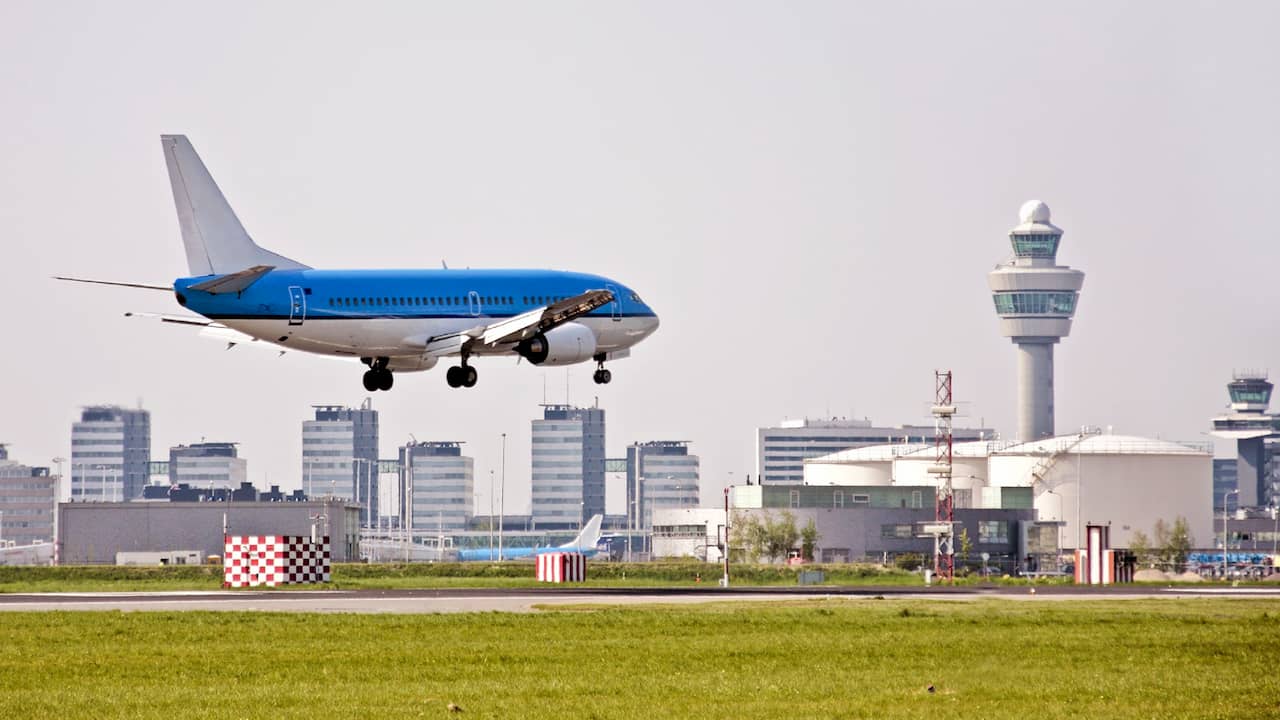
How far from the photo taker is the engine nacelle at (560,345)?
89.2 metres

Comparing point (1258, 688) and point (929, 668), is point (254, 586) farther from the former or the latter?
point (1258, 688)

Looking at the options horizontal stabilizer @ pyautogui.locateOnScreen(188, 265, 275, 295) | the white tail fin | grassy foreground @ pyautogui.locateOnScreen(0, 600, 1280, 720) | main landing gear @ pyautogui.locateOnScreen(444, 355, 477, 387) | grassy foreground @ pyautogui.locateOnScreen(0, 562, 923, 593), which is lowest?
grassy foreground @ pyautogui.locateOnScreen(0, 562, 923, 593)

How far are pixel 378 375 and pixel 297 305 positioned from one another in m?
9.36

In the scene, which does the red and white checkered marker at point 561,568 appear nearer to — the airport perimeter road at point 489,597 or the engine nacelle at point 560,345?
the engine nacelle at point 560,345

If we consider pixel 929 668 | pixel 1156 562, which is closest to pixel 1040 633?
pixel 929 668

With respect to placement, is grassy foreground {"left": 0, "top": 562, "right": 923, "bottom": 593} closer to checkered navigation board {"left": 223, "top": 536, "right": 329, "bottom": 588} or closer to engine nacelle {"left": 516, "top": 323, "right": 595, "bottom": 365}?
checkered navigation board {"left": 223, "top": 536, "right": 329, "bottom": 588}

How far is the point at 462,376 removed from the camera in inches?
3610

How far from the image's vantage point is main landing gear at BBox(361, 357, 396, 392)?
91.4 meters

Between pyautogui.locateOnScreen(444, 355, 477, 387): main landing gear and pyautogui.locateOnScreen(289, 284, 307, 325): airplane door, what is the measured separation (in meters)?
9.75

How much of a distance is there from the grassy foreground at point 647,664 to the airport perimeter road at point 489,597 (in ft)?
20.3

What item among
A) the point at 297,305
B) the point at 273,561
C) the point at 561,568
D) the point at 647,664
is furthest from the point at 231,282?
the point at 647,664

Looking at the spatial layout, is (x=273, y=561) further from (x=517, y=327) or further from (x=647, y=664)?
(x=647, y=664)

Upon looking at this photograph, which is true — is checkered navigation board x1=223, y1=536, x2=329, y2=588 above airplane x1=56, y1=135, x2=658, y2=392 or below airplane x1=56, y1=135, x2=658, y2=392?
below

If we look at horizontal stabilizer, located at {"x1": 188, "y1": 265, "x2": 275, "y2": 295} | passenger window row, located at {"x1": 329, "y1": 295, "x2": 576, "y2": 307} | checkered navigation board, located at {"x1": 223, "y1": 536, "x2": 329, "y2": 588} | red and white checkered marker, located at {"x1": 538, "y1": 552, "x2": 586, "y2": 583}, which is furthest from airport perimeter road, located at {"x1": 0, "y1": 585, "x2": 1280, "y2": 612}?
passenger window row, located at {"x1": 329, "y1": 295, "x2": 576, "y2": 307}
